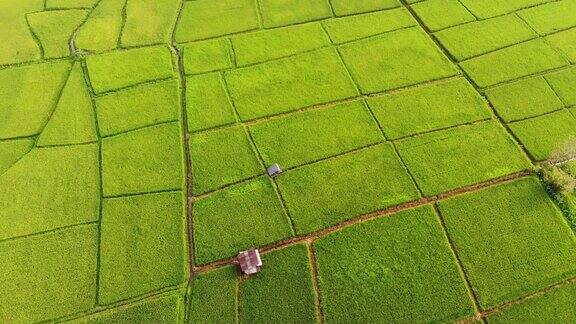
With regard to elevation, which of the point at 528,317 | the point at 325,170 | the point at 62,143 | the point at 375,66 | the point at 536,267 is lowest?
the point at 528,317

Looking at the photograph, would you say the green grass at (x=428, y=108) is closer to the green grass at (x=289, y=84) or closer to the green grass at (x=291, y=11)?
the green grass at (x=289, y=84)

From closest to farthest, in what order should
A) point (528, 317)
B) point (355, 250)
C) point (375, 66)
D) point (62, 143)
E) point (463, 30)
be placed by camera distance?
point (528, 317) < point (355, 250) < point (62, 143) < point (375, 66) < point (463, 30)

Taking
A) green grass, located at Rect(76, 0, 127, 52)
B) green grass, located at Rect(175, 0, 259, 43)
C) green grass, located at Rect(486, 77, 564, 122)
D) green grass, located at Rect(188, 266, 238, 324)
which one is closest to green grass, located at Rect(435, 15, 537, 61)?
green grass, located at Rect(486, 77, 564, 122)

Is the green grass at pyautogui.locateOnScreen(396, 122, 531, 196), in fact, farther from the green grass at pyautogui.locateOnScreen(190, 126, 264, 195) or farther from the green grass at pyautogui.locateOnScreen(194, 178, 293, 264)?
the green grass at pyautogui.locateOnScreen(190, 126, 264, 195)

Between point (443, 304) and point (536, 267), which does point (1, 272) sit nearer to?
point (443, 304)

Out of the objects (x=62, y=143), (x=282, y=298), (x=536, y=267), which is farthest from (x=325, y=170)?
(x=62, y=143)
